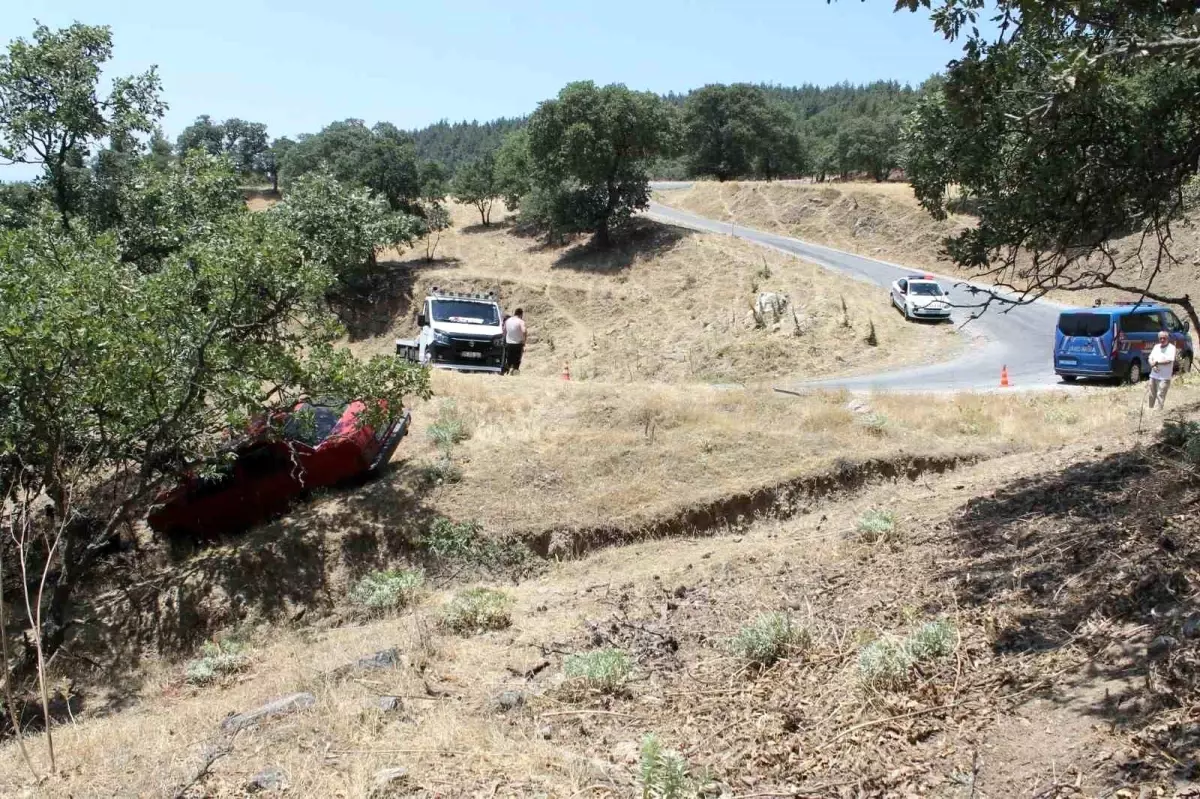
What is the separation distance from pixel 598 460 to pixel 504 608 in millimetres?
5097

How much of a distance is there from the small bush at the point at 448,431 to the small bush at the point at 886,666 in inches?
393

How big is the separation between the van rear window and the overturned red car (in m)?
16.3

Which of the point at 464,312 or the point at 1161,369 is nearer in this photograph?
the point at 1161,369

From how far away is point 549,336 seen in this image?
39.5m

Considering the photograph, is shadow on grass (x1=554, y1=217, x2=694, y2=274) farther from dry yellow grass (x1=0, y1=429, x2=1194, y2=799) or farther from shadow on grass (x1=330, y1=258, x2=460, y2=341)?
dry yellow grass (x1=0, y1=429, x2=1194, y2=799)

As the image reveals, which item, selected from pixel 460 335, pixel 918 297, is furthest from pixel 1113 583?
pixel 918 297

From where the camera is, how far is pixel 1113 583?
5.96 meters

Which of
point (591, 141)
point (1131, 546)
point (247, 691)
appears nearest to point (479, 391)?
point (247, 691)

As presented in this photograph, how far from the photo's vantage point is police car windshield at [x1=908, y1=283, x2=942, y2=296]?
3170 centimetres

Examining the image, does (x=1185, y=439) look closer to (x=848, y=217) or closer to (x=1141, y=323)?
(x=1141, y=323)

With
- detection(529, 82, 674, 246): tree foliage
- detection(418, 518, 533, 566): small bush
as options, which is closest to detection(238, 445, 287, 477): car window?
detection(418, 518, 533, 566): small bush

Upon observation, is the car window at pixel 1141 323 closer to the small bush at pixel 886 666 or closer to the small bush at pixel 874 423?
the small bush at pixel 874 423

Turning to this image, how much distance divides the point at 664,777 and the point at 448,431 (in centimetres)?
1114

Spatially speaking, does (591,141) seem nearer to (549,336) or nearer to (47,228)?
(549,336)
